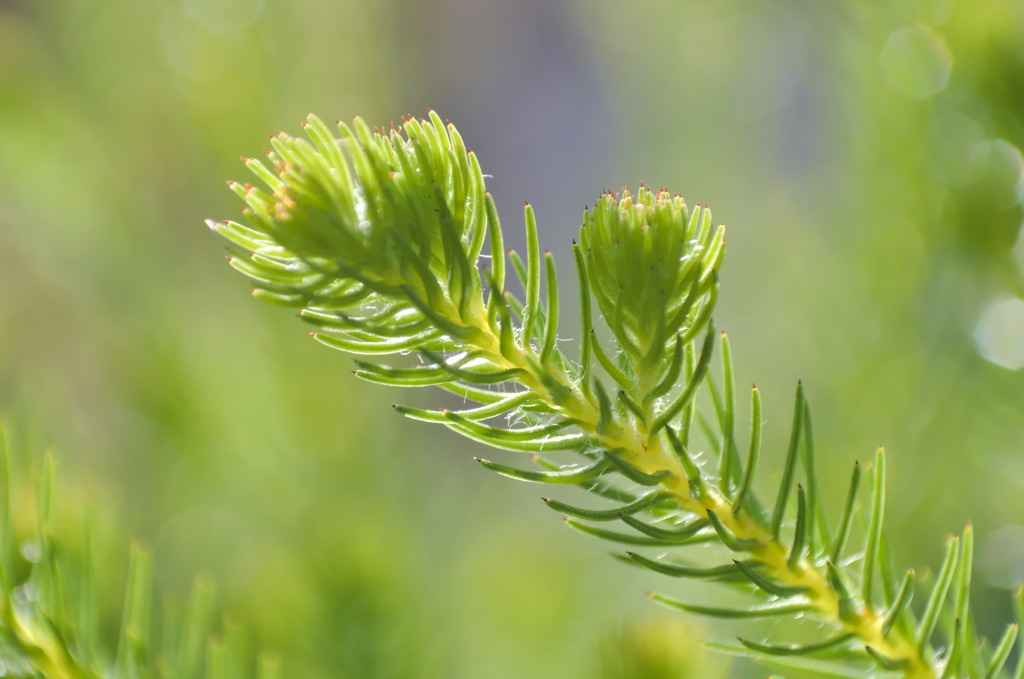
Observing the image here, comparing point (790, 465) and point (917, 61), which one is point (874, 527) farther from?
point (917, 61)

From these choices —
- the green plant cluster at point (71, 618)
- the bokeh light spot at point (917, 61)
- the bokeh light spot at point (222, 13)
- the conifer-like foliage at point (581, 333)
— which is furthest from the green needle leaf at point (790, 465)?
the bokeh light spot at point (222, 13)

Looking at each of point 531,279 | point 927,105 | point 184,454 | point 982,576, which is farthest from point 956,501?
point 184,454

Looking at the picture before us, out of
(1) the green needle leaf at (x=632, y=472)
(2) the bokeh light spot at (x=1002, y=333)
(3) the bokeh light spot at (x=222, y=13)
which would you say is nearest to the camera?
(1) the green needle leaf at (x=632, y=472)

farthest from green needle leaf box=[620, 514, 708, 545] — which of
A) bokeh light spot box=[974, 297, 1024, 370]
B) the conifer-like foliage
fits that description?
bokeh light spot box=[974, 297, 1024, 370]

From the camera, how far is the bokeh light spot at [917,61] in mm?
328

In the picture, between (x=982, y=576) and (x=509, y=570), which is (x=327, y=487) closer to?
(x=509, y=570)

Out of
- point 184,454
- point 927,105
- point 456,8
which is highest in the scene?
point 456,8

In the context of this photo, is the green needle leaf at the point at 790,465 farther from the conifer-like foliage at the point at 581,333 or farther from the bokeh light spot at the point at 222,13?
the bokeh light spot at the point at 222,13

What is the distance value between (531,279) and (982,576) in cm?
30

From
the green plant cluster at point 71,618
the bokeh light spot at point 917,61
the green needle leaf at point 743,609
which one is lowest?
the green plant cluster at point 71,618

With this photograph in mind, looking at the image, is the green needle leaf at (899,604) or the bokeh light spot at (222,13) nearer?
the green needle leaf at (899,604)

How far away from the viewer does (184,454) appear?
1.58 feet

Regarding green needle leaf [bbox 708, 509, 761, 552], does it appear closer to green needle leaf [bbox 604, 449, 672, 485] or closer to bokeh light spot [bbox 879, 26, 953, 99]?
green needle leaf [bbox 604, 449, 672, 485]

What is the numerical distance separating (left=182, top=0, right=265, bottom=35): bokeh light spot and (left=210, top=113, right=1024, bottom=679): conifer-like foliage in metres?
0.45
